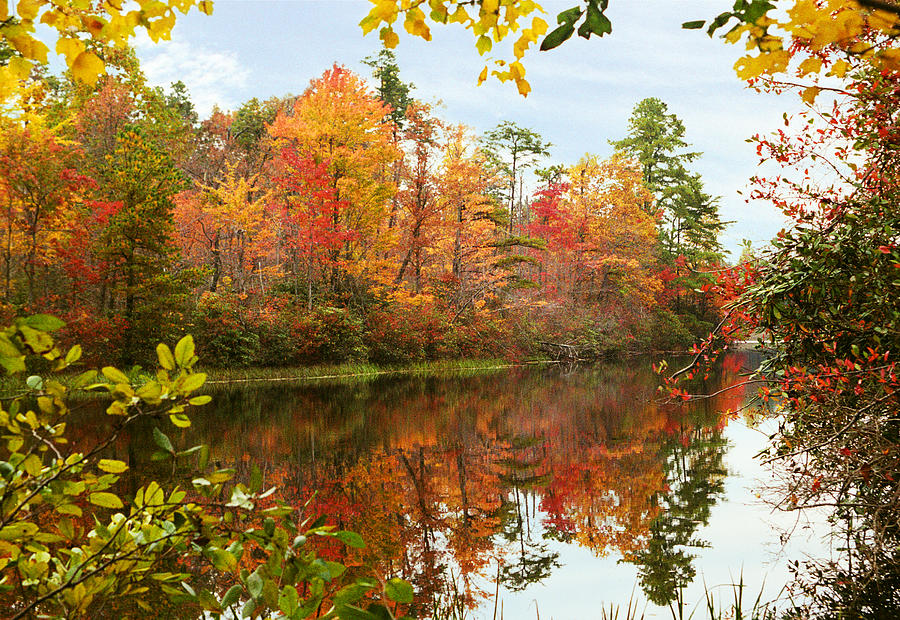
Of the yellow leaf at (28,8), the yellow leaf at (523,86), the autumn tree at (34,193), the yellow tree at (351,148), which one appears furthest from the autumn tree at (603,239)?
the yellow leaf at (28,8)

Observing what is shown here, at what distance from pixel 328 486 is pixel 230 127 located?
89.0 ft

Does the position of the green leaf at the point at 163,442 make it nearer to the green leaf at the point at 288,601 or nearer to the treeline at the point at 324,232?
the green leaf at the point at 288,601

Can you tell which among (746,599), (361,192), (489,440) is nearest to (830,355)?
(746,599)

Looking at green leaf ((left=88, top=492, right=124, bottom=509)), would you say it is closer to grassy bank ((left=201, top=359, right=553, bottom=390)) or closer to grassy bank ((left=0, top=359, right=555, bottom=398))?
grassy bank ((left=0, top=359, right=555, bottom=398))

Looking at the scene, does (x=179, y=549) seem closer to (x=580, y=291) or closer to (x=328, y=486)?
(x=328, y=486)

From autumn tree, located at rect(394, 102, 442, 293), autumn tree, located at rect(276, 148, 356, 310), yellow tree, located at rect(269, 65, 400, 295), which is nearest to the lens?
autumn tree, located at rect(276, 148, 356, 310)

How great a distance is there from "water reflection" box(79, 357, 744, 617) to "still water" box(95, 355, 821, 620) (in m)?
0.02

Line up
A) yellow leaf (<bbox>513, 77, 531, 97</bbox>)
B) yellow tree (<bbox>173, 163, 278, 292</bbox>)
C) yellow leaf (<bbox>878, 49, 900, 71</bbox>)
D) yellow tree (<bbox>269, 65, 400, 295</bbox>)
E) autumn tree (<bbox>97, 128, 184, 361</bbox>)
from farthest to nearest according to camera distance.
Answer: yellow tree (<bbox>173, 163, 278, 292</bbox>) < yellow tree (<bbox>269, 65, 400, 295</bbox>) < autumn tree (<bbox>97, 128, 184, 361</bbox>) < yellow leaf (<bbox>513, 77, 531, 97</bbox>) < yellow leaf (<bbox>878, 49, 900, 71</bbox>)

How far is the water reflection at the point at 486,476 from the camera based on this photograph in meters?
4.10

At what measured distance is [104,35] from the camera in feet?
4.65

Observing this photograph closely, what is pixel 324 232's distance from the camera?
726 inches

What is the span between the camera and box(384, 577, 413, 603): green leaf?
1001mm

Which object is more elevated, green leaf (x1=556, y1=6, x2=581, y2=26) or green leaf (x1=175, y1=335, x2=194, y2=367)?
green leaf (x1=556, y1=6, x2=581, y2=26)

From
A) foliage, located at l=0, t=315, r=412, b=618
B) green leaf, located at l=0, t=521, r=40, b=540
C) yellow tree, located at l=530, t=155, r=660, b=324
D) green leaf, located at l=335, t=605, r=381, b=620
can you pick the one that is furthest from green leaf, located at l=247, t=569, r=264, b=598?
yellow tree, located at l=530, t=155, r=660, b=324
